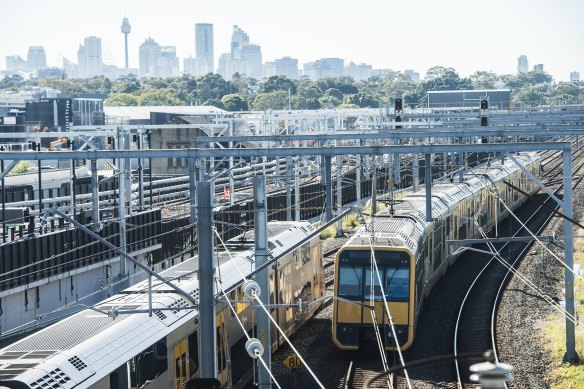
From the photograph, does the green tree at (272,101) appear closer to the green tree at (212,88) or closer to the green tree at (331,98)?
the green tree at (331,98)

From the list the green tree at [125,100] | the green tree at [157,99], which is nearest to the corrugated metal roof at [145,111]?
the green tree at [157,99]

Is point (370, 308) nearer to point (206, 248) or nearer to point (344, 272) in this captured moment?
point (344, 272)

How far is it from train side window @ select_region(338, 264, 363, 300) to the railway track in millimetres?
2183

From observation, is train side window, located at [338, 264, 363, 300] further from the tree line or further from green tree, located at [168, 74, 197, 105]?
green tree, located at [168, 74, 197, 105]

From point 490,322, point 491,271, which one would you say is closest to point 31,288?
point 490,322

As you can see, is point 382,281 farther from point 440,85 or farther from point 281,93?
point 440,85

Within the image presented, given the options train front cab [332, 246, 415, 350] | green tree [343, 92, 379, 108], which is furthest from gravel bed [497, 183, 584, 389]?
green tree [343, 92, 379, 108]

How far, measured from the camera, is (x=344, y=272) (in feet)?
60.1

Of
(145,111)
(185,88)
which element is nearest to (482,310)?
(145,111)

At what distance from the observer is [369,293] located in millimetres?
18109

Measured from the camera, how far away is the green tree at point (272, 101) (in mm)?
127706

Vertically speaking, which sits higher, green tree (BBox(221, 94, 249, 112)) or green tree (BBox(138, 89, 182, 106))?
green tree (BBox(138, 89, 182, 106))

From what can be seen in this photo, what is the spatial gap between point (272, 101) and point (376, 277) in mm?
111329

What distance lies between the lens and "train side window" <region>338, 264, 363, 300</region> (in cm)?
1817
